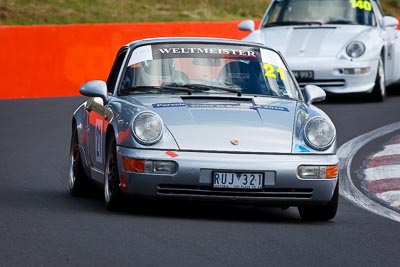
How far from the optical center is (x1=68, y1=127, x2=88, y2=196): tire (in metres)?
9.73

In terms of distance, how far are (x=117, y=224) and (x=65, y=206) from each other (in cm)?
112

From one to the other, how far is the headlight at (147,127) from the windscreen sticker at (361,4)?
406 inches

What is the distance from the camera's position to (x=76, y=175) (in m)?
9.87

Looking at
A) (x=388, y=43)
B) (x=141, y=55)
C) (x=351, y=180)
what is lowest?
(x=388, y=43)

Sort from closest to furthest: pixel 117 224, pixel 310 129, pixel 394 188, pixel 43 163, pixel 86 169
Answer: pixel 117 224, pixel 310 129, pixel 86 169, pixel 394 188, pixel 43 163

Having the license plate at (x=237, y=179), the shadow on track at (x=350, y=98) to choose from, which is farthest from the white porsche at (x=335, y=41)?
the license plate at (x=237, y=179)

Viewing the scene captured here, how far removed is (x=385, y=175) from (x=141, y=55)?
2.64 meters

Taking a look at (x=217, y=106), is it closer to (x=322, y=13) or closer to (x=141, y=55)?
(x=141, y=55)

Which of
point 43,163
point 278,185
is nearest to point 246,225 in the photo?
point 278,185

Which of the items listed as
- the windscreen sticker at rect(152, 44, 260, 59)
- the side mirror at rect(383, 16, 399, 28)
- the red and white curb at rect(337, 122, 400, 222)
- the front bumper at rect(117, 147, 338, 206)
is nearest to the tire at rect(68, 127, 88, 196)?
the windscreen sticker at rect(152, 44, 260, 59)

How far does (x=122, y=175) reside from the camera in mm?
8312

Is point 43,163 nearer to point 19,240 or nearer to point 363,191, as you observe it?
point 363,191

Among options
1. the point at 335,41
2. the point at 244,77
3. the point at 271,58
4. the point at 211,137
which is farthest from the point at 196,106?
the point at 335,41

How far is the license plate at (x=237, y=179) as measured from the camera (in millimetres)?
8188
